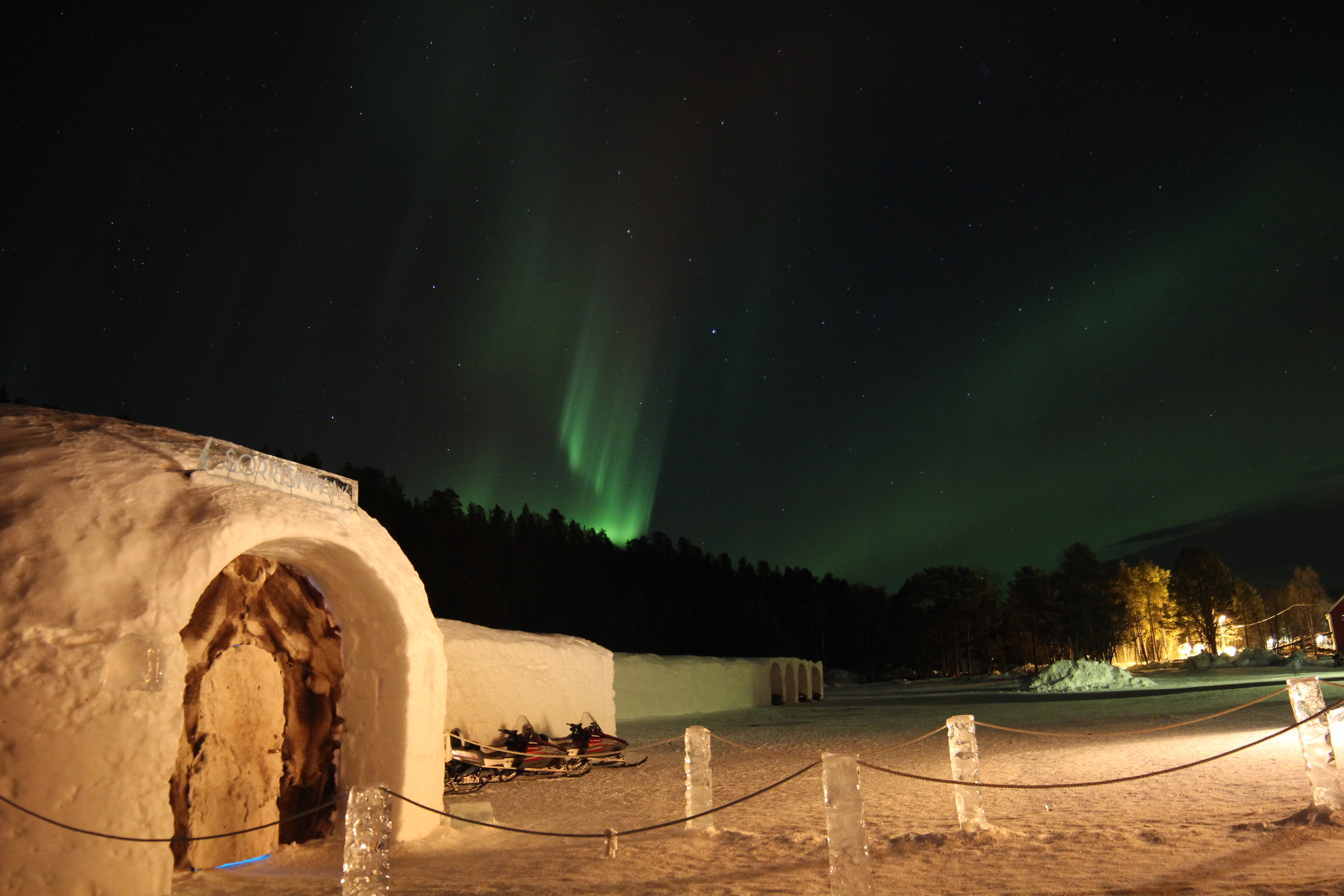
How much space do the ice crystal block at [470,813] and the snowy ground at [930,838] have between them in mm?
251

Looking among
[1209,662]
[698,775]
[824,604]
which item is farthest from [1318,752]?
[824,604]

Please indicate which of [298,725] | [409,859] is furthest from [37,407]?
[409,859]

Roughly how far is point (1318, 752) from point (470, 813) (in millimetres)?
8008

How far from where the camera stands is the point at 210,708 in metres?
7.87

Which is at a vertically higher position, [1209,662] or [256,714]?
[256,714]

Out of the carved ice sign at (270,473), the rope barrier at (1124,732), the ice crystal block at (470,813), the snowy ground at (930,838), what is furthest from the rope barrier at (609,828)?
the carved ice sign at (270,473)

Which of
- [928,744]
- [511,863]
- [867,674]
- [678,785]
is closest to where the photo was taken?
[511,863]

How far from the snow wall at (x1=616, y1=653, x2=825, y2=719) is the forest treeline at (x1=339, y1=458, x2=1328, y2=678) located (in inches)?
1003

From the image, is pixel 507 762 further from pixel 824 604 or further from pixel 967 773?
pixel 824 604

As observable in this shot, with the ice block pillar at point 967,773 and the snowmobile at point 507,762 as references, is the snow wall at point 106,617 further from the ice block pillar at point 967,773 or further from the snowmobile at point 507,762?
the ice block pillar at point 967,773

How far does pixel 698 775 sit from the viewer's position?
827 cm

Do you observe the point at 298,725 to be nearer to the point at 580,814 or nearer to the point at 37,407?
the point at 580,814

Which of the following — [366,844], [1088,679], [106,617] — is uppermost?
[106,617]

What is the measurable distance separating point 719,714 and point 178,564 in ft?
80.4
